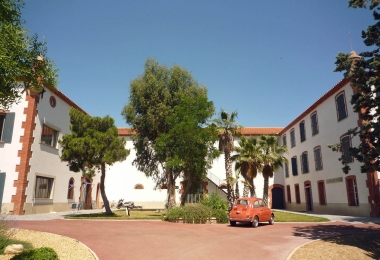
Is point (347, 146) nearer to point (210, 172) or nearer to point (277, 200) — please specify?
point (277, 200)

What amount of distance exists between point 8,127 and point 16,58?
14.6 metres

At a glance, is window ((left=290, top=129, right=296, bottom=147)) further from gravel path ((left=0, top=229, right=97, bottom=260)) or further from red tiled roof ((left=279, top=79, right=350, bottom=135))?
gravel path ((left=0, top=229, right=97, bottom=260))

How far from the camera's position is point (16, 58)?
26.7 ft

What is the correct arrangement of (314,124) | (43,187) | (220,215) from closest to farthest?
(220,215), (43,187), (314,124)

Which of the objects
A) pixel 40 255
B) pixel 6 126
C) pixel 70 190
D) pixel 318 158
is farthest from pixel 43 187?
pixel 318 158

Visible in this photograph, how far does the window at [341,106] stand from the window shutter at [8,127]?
23986mm

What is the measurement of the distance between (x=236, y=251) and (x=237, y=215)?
6277 millimetres

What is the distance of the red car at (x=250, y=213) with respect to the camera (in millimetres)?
14750

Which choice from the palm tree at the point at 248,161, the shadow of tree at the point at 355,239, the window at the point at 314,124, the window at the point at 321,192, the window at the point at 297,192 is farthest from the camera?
the window at the point at 297,192

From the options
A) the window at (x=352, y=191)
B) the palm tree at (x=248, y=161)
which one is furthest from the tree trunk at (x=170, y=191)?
the window at (x=352, y=191)

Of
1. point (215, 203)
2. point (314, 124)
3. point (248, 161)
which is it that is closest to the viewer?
point (215, 203)

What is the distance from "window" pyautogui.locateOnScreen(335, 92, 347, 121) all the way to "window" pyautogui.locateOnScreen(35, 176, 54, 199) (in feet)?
75.6

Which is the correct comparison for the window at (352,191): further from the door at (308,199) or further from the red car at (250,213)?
the red car at (250,213)

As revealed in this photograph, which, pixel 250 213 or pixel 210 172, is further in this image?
pixel 210 172
